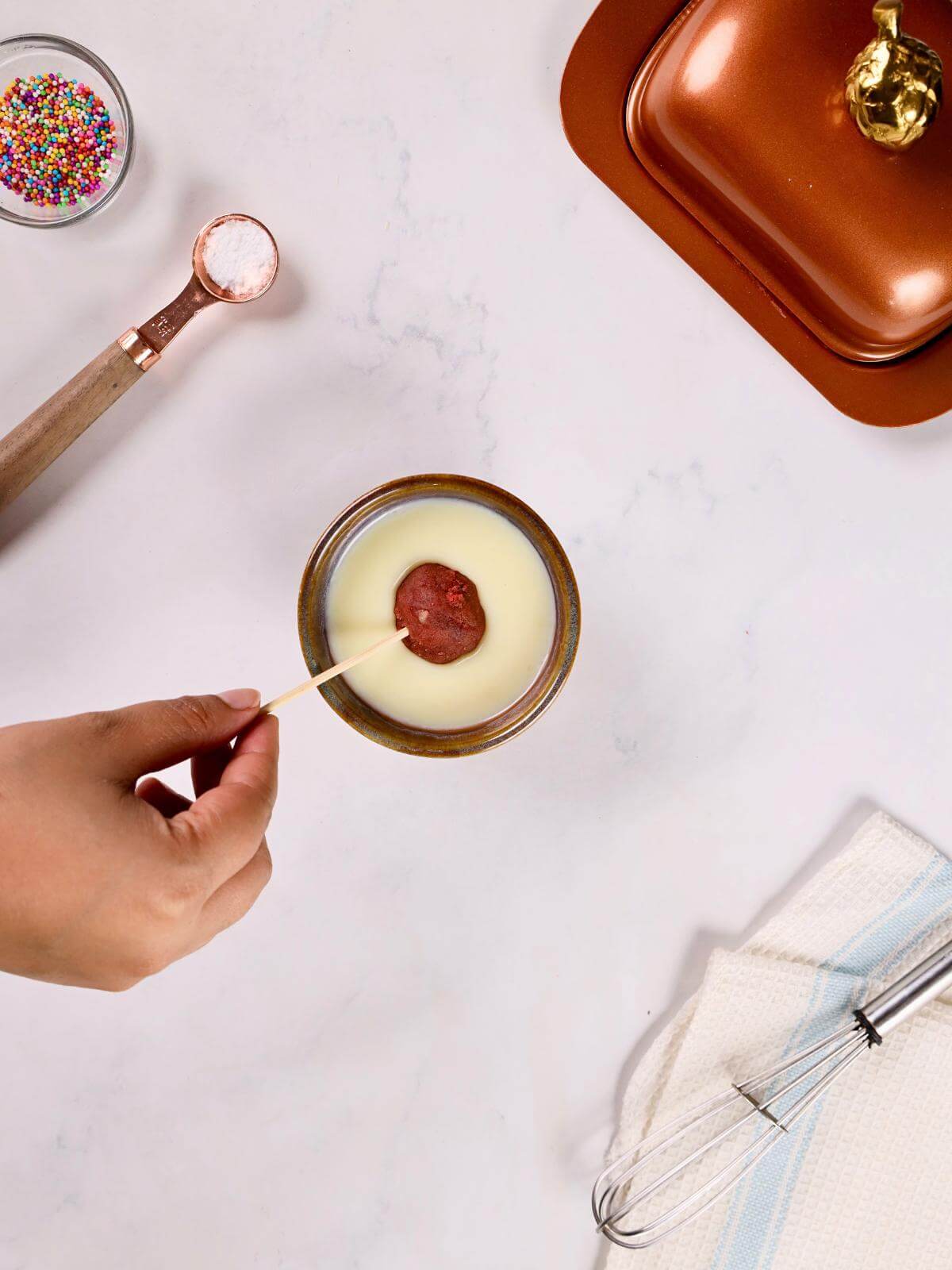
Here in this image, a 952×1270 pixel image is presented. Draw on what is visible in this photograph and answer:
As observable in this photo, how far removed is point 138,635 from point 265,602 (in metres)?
0.10

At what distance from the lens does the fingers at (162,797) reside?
65 centimetres

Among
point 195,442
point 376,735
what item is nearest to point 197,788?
point 376,735

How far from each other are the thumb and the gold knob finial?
0.51 metres

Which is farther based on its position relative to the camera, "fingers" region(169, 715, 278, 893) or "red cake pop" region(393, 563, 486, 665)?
"red cake pop" region(393, 563, 486, 665)

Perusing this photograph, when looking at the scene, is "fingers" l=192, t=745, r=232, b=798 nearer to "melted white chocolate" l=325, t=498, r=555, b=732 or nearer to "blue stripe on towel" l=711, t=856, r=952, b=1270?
"melted white chocolate" l=325, t=498, r=555, b=732

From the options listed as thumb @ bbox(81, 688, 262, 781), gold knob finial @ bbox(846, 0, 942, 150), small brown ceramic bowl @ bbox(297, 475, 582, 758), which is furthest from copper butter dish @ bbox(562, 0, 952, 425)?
thumb @ bbox(81, 688, 262, 781)

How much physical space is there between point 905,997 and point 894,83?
0.59m

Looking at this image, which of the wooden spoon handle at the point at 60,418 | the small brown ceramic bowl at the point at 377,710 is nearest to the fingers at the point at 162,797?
the small brown ceramic bowl at the point at 377,710

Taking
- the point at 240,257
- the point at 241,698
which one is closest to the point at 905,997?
the point at 241,698

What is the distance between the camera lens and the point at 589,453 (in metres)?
0.77

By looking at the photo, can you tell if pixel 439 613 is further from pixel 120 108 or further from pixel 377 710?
pixel 120 108

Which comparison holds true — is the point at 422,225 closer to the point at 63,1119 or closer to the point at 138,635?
the point at 138,635

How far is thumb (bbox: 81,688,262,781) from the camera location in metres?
0.56

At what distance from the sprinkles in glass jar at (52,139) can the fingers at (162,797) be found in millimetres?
425
